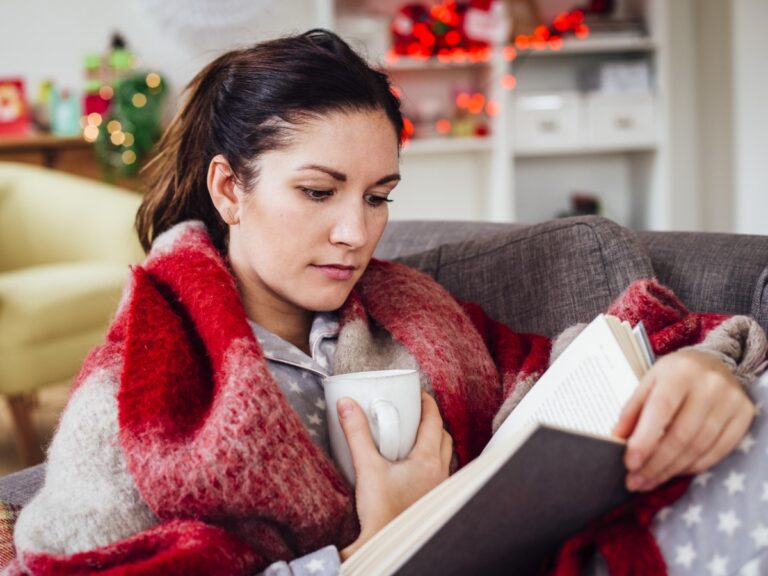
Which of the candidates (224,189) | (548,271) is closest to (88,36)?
(224,189)

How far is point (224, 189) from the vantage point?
1.15m

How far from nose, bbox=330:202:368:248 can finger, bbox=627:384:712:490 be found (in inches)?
17.5

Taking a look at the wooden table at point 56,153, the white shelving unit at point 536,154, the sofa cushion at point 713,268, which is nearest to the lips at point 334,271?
the sofa cushion at point 713,268

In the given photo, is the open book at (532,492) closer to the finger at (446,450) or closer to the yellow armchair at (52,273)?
the finger at (446,450)

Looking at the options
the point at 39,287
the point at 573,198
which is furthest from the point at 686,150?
the point at 39,287

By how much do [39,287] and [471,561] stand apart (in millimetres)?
2084

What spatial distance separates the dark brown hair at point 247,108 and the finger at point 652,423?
54 centimetres

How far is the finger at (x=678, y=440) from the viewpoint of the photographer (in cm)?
69

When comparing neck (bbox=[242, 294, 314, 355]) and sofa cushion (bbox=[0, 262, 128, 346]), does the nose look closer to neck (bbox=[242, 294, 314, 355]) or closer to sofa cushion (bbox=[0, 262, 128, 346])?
neck (bbox=[242, 294, 314, 355])

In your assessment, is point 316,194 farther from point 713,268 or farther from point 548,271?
point 713,268

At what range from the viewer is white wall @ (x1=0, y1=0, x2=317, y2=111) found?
3871mm

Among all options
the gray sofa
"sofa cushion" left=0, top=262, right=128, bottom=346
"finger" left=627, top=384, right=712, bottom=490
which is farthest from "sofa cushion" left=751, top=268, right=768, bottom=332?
"sofa cushion" left=0, top=262, right=128, bottom=346

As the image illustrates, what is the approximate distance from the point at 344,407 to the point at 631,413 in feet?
0.93

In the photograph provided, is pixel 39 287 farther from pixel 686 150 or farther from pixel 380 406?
pixel 686 150
